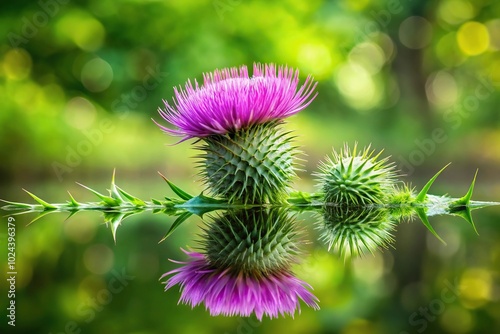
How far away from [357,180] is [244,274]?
1.42 meters

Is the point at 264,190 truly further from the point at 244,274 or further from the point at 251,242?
→ the point at 244,274

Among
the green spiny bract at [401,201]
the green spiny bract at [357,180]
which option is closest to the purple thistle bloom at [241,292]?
the green spiny bract at [357,180]

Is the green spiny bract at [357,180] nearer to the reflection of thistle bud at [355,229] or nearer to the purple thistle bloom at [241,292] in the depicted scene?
the reflection of thistle bud at [355,229]

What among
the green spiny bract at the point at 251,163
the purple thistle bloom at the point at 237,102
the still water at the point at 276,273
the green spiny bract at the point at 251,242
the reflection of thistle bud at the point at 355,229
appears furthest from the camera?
the green spiny bract at the point at 251,163

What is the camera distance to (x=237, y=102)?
294 cm

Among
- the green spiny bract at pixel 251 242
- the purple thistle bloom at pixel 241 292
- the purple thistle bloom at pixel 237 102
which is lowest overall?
the purple thistle bloom at pixel 241 292

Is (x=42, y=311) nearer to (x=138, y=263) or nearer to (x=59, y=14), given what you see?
(x=138, y=263)

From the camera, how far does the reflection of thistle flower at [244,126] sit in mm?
2973

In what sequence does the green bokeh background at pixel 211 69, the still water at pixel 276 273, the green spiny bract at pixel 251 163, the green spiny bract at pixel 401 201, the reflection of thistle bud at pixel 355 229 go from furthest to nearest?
the green bokeh background at pixel 211 69 → the green spiny bract at pixel 401 201 → the green spiny bract at pixel 251 163 → the reflection of thistle bud at pixel 355 229 → the still water at pixel 276 273

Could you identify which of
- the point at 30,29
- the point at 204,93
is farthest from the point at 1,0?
the point at 204,93

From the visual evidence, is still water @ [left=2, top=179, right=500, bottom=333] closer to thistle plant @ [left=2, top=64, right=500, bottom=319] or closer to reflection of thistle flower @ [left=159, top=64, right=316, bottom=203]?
thistle plant @ [left=2, top=64, right=500, bottom=319]

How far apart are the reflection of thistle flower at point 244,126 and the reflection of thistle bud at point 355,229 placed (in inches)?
14.5

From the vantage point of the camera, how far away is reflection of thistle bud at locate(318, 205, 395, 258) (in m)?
2.37

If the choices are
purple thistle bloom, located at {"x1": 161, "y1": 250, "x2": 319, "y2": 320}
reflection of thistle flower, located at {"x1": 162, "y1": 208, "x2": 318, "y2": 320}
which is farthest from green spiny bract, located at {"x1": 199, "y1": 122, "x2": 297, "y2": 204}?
purple thistle bloom, located at {"x1": 161, "y1": 250, "x2": 319, "y2": 320}
